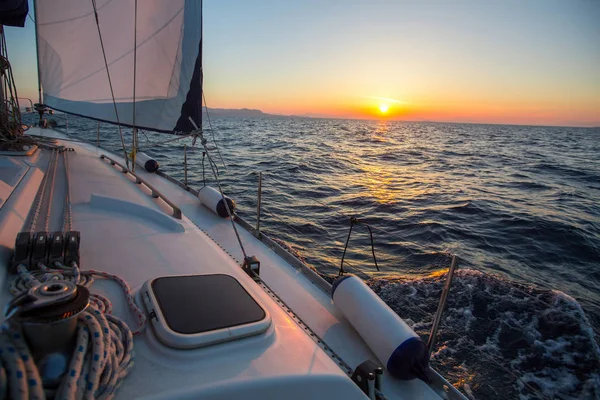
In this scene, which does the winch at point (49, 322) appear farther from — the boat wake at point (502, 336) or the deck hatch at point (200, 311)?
the boat wake at point (502, 336)

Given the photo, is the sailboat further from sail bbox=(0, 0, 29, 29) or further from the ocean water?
the ocean water

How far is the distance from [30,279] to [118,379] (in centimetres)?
74

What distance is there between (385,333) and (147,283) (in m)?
1.49

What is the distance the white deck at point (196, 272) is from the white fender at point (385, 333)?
0.35 feet

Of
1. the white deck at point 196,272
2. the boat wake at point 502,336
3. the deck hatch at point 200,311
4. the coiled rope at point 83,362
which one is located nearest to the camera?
the coiled rope at point 83,362

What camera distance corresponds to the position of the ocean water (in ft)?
11.5

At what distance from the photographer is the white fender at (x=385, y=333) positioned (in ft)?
7.21

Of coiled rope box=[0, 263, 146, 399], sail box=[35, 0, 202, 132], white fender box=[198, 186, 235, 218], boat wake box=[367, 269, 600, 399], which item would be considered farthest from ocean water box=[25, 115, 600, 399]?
coiled rope box=[0, 263, 146, 399]

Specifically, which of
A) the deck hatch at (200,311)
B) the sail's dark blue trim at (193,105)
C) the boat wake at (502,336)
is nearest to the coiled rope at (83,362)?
the deck hatch at (200,311)

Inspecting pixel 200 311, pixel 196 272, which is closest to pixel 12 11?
pixel 196 272

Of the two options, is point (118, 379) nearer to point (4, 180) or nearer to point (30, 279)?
point (30, 279)

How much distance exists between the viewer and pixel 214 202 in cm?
495

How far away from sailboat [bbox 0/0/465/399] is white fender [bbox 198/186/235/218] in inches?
1.4

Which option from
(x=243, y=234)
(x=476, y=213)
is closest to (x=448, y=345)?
(x=243, y=234)
